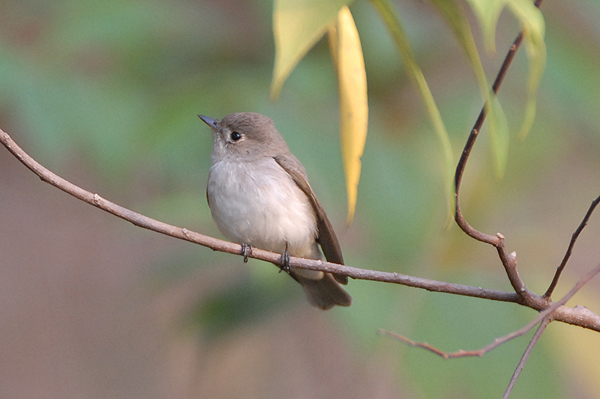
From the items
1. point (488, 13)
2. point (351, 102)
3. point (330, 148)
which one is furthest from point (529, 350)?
point (330, 148)

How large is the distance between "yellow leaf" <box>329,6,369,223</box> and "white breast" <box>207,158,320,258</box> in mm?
1789

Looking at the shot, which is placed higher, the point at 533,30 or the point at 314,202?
the point at 314,202

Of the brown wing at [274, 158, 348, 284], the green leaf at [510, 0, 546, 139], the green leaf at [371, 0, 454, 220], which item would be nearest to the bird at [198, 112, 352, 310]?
the brown wing at [274, 158, 348, 284]

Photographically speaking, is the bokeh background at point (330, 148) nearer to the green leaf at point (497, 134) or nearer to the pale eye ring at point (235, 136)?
the pale eye ring at point (235, 136)

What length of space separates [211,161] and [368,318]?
1227 millimetres

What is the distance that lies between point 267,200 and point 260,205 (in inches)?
1.9

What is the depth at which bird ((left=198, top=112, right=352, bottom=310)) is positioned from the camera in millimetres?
3248

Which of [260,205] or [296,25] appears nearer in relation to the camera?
[296,25]

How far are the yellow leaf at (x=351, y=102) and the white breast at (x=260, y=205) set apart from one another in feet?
5.87

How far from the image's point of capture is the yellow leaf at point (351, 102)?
1.42 meters

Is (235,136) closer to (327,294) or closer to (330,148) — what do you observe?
(330,148)

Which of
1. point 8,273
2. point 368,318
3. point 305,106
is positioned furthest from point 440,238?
point 8,273

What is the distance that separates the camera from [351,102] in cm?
144

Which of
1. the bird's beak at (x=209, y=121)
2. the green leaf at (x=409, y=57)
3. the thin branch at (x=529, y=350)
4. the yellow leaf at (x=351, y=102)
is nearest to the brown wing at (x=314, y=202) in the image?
the bird's beak at (x=209, y=121)
